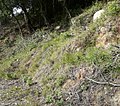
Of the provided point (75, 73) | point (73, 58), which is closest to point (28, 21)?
point (73, 58)

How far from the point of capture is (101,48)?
32.0 ft

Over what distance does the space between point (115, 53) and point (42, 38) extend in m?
10.3

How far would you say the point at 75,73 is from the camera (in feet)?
30.9

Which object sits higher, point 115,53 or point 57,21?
point 115,53

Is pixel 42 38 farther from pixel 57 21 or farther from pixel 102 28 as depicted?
pixel 102 28

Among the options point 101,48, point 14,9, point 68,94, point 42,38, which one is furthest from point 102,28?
point 14,9

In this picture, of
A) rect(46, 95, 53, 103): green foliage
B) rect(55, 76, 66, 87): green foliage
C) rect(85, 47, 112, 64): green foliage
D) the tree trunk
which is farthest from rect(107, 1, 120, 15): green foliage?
→ the tree trunk

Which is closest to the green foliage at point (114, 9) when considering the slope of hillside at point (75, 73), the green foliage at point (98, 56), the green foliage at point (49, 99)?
the slope of hillside at point (75, 73)

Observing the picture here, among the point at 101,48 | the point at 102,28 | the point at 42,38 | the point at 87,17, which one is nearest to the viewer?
the point at 101,48

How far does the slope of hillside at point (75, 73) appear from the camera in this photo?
8.05m

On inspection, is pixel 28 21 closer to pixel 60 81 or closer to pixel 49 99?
pixel 60 81

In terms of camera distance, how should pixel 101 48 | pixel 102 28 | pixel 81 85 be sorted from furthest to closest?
1. pixel 102 28
2. pixel 101 48
3. pixel 81 85

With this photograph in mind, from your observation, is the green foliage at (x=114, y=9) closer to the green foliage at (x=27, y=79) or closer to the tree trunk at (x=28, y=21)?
the green foliage at (x=27, y=79)

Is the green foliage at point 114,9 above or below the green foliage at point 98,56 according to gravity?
above
